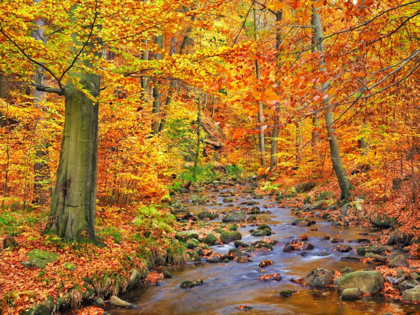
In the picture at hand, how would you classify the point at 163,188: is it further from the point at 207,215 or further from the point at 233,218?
the point at 233,218

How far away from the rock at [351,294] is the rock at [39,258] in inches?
227

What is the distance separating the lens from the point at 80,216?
25.9 ft

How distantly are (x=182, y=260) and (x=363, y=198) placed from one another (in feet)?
26.5

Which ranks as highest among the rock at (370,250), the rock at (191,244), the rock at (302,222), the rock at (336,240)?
the rock at (302,222)

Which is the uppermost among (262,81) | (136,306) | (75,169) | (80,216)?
(262,81)

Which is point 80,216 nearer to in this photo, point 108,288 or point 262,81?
point 108,288

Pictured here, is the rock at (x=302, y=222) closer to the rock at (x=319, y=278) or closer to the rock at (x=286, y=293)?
the rock at (x=319, y=278)

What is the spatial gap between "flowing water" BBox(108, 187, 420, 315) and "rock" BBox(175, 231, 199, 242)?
0.93 meters

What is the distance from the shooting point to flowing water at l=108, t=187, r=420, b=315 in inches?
257

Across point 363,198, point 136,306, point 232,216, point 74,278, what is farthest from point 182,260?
point 363,198

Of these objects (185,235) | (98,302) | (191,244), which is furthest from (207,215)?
(98,302)

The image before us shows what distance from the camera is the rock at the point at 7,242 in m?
7.05

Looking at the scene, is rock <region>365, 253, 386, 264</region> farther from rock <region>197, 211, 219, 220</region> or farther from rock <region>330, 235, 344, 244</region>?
rock <region>197, 211, 219, 220</region>

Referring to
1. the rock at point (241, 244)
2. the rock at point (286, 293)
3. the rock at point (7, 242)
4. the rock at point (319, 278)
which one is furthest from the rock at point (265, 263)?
the rock at point (7, 242)
